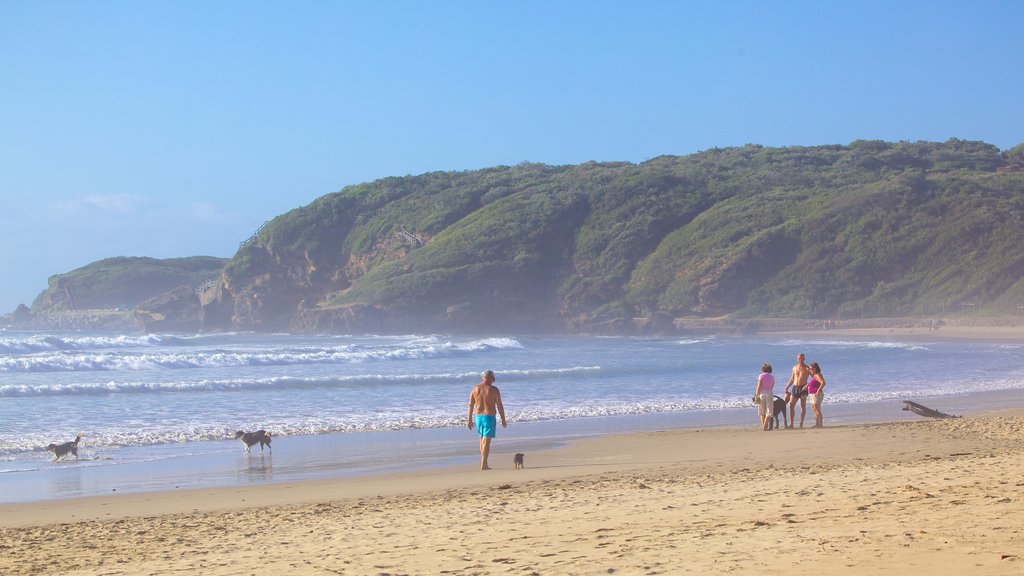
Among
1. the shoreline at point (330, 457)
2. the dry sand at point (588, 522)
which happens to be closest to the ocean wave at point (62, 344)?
the shoreline at point (330, 457)

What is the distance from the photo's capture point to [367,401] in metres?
20.1

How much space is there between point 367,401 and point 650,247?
52683 mm

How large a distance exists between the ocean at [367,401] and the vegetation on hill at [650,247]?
22323mm

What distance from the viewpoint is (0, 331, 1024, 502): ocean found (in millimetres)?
12102

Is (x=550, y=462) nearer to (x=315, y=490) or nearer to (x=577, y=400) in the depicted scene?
(x=315, y=490)

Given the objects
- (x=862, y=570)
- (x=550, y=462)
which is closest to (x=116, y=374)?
(x=550, y=462)

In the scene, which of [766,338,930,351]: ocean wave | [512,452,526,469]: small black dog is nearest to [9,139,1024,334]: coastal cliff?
[766,338,930,351]: ocean wave

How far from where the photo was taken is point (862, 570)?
15.9ft

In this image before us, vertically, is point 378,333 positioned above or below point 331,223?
below

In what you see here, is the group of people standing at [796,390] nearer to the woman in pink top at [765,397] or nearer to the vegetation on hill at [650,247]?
the woman in pink top at [765,397]

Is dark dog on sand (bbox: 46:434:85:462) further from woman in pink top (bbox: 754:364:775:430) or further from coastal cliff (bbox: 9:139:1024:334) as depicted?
coastal cliff (bbox: 9:139:1024:334)

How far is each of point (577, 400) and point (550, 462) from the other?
866 centimetres

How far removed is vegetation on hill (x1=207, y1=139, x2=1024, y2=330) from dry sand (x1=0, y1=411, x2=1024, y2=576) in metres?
47.3

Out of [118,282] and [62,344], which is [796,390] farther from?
[118,282]
